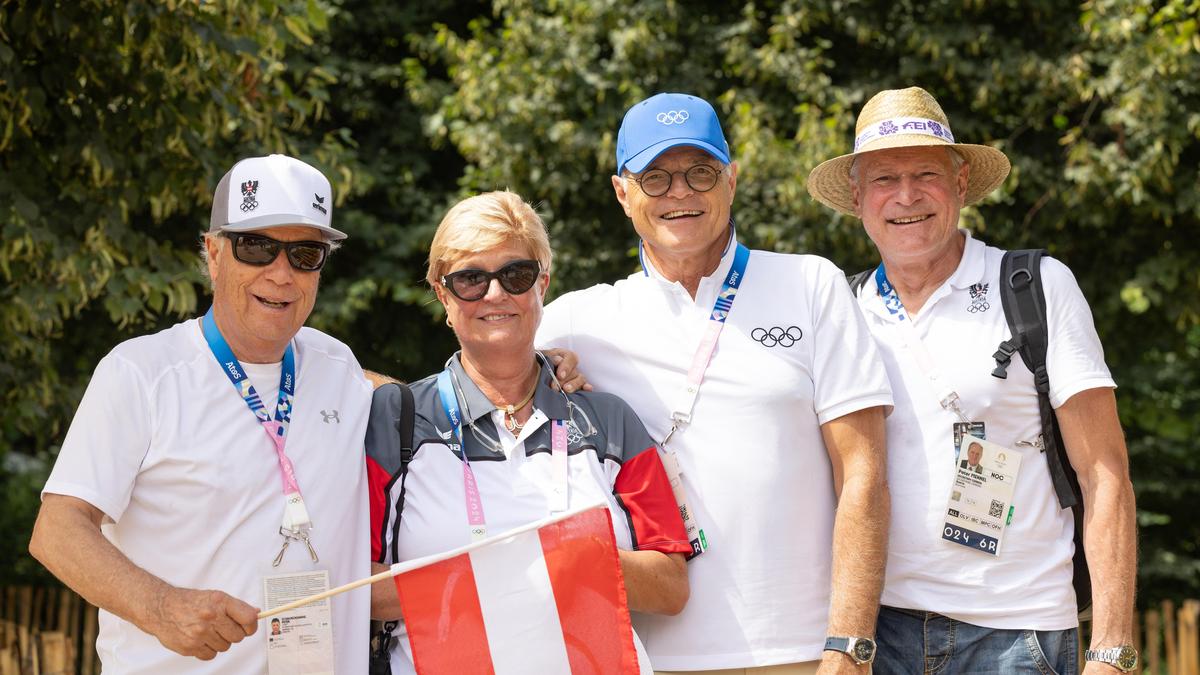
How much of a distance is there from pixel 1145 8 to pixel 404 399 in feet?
24.2

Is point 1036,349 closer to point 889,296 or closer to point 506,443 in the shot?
point 889,296

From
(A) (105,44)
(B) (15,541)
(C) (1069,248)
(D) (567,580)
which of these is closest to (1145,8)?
(C) (1069,248)

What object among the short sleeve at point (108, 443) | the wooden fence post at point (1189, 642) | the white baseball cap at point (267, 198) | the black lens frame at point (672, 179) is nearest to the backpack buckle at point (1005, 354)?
the black lens frame at point (672, 179)

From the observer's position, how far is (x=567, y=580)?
11.6 feet

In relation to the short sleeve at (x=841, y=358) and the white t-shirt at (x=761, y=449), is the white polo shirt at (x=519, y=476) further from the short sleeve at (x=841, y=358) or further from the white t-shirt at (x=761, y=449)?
the short sleeve at (x=841, y=358)

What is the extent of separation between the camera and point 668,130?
3.95 meters

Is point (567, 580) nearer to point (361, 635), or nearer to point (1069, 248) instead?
point (361, 635)

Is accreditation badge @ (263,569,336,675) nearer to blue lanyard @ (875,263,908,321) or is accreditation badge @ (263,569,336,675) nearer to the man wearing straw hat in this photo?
the man wearing straw hat

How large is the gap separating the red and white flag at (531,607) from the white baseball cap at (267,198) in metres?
1.04

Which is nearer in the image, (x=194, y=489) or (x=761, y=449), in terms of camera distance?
(x=194, y=489)

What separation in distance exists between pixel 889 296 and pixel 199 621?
2.37 meters

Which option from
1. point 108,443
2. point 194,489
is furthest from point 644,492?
point 108,443

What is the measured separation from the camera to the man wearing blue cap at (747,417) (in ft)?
12.4

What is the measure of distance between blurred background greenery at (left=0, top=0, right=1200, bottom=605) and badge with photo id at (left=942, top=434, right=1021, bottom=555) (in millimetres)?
4341
